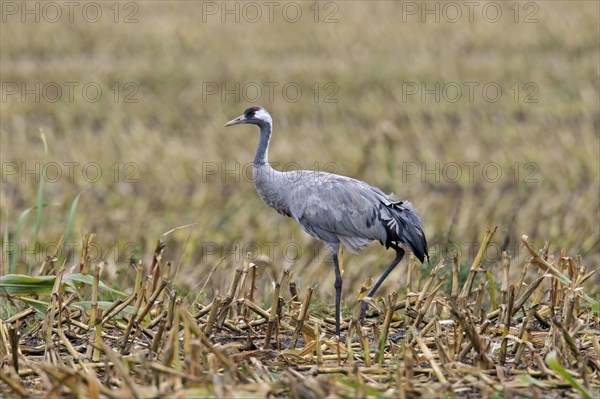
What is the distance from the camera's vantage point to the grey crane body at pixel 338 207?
231 inches

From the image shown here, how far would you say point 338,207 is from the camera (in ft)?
19.3

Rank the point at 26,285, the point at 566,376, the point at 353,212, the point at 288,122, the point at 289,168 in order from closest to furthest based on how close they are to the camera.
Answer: the point at 566,376 → the point at 26,285 → the point at 353,212 → the point at 289,168 → the point at 288,122

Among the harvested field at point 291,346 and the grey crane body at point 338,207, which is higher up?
the grey crane body at point 338,207

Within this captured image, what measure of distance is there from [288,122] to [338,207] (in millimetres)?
8750

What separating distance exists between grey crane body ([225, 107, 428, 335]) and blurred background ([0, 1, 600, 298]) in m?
0.59

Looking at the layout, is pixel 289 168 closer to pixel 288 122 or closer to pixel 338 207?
pixel 288 122

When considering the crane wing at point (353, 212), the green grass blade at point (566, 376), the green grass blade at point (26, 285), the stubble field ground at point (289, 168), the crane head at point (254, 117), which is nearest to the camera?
the green grass blade at point (566, 376)

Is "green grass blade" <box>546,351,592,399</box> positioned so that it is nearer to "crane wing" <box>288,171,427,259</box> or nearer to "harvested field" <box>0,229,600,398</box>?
"harvested field" <box>0,229,600,398</box>

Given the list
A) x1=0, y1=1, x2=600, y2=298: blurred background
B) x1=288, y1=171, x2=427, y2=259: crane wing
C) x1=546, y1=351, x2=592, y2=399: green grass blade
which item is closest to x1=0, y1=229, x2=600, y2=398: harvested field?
x1=546, y1=351, x2=592, y2=399: green grass blade

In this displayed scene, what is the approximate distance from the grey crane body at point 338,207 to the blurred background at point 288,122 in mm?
590

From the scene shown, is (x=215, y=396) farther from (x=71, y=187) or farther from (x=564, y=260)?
(x=71, y=187)

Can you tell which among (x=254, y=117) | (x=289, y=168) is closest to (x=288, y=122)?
(x=289, y=168)

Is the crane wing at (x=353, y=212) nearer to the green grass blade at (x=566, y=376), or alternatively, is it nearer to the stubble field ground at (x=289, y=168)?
the stubble field ground at (x=289, y=168)

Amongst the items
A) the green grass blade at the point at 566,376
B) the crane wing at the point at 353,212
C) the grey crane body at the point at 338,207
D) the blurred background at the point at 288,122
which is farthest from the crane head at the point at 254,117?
the green grass blade at the point at 566,376
